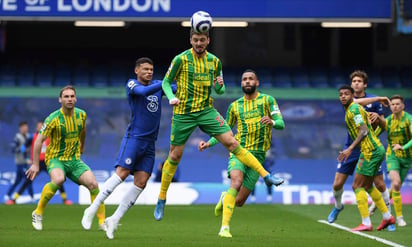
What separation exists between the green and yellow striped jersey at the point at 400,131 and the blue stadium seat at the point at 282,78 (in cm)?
1219

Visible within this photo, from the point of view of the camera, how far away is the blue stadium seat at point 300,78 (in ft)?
93.3

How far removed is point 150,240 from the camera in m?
11.0

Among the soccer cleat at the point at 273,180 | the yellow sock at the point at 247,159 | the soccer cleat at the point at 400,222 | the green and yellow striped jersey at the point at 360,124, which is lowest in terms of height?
the soccer cleat at the point at 400,222

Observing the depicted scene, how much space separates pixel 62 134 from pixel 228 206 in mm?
3181

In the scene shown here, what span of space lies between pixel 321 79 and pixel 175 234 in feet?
56.9

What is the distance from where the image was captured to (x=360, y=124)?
12.6 meters

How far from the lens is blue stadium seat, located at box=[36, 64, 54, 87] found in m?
28.0

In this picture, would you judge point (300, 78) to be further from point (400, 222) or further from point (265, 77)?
point (400, 222)

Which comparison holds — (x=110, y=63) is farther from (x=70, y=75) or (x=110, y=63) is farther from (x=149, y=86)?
(x=149, y=86)

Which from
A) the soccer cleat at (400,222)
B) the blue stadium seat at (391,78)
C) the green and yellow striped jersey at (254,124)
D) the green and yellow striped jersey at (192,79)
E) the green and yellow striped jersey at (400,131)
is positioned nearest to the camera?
the green and yellow striped jersey at (192,79)

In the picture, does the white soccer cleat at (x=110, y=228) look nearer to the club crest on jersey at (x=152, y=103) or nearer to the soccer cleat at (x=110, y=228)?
the soccer cleat at (x=110, y=228)

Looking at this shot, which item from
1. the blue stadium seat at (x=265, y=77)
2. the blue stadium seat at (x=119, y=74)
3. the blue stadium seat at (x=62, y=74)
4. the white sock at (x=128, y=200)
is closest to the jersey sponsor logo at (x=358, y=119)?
the white sock at (x=128, y=200)

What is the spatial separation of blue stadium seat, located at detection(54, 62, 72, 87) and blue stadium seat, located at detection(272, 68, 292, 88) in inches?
267

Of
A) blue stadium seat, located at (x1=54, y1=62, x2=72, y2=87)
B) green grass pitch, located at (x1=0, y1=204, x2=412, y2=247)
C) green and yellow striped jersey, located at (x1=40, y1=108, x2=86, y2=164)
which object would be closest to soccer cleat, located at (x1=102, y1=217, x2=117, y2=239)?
green grass pitch, located at (x1=0, y1=204, x2=412, y2=247)
